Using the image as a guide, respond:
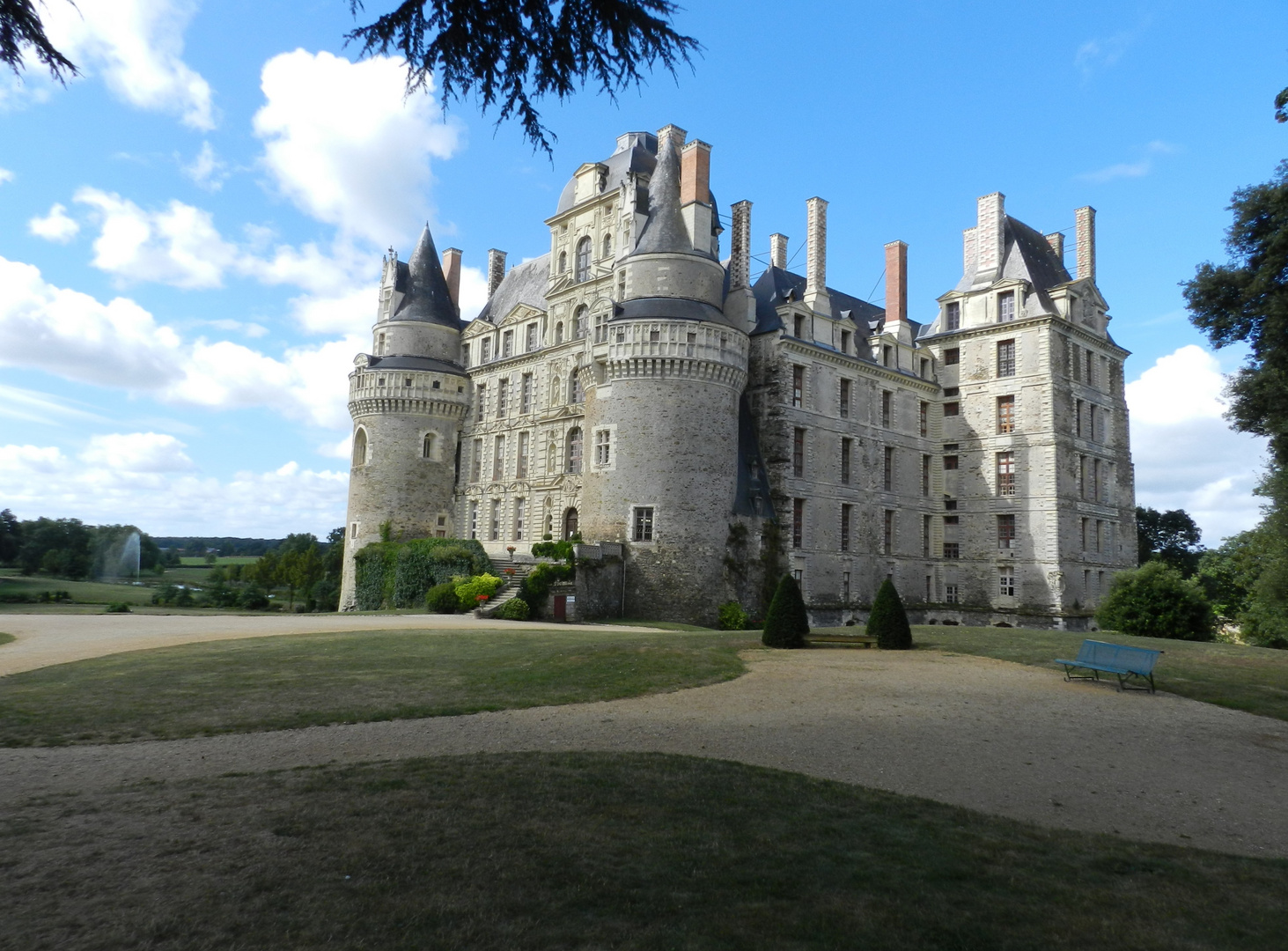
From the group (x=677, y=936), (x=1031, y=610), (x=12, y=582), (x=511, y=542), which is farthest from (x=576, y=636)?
(x=12, y=582)

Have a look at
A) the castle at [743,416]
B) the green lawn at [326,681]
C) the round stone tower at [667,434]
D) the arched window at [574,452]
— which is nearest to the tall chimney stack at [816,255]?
the castle at [743,416]

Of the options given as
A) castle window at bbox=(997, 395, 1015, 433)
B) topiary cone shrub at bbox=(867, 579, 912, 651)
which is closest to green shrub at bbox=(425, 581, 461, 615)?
topiary cone shrub at bbox=(867, 579, 912, 651)

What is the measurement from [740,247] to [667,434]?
9485mm

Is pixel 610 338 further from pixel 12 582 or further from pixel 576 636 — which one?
pixel 12 582

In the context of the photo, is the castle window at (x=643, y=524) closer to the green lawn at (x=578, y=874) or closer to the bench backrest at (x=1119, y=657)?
the bench backrest at (x=1119, y=657)

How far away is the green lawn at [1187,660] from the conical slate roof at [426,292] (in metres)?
29.1

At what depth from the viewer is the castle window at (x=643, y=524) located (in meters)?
32.3

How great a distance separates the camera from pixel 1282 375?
50.6ft

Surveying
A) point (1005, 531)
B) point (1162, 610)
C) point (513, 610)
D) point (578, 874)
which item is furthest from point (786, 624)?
point (1005, 531)

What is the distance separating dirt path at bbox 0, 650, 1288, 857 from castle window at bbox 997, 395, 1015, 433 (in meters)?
28.1

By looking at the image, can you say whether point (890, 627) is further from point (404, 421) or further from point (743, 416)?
point (404, 421)

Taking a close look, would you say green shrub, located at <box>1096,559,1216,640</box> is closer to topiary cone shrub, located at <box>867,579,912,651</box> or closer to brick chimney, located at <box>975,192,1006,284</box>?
topiary cone shrub, located at <box>867,579,912,651</box>

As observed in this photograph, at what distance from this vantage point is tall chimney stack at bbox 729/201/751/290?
36469 millimetres

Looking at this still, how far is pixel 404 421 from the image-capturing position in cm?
4238
